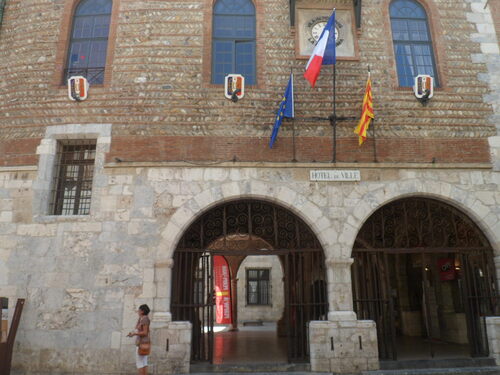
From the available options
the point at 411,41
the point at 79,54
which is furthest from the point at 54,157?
the point at 411,41

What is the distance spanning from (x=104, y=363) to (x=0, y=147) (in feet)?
17.7

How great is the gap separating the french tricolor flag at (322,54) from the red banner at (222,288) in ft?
33.2

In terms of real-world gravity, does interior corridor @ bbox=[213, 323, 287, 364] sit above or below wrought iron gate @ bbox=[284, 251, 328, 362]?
below

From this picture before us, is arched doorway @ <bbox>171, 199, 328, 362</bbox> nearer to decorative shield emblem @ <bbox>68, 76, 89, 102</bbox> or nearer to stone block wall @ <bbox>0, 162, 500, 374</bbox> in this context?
stone block wall @ <bbox>0, 162, 500, 374</bbox>

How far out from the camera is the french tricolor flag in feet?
28.0

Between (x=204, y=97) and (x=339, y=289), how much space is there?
17.2ft

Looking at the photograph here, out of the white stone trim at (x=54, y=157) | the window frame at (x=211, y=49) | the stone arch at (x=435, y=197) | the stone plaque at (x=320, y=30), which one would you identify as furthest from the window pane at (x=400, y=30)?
the white stone trim at (x=54, y=157)

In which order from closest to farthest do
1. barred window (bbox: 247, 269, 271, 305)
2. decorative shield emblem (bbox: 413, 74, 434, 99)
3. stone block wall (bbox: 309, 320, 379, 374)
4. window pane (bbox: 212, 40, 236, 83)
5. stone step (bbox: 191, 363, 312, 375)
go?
stone block wall (bbox: 309, 320, 379, 374), stone step (bbox: 191, 363, 312, 375), decorative shield emblem (bbox: 413, 74, 434, 99), window pane (bbox: 212, 40, 236, 83), barred window (bbox: 247, 269, 271, 305)

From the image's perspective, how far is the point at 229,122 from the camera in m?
9.43

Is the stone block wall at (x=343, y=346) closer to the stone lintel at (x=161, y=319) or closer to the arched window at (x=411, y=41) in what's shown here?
the stone lintel at (x=161, y=319)

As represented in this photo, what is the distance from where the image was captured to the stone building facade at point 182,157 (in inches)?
324

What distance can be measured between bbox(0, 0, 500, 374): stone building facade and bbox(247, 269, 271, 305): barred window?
52.6 ft

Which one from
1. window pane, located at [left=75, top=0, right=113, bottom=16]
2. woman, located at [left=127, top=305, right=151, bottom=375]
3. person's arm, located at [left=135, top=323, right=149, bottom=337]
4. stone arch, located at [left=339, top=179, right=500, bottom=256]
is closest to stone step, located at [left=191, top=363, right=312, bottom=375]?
woman, located at [left=127, top=305, right=151, bottom=375]

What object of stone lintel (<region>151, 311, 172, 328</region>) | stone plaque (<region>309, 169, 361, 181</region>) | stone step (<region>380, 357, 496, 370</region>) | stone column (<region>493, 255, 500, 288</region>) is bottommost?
stone step (<region>380, 357, 496, 370</region>)
